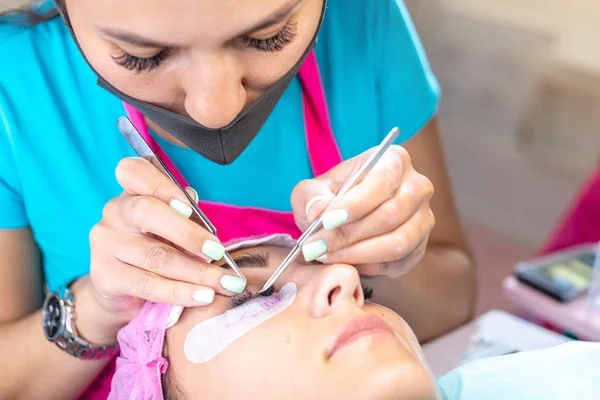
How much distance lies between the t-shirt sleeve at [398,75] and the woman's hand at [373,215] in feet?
1.14

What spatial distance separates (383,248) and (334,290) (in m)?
0.10

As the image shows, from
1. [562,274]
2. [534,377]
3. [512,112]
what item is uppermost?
[534,377]

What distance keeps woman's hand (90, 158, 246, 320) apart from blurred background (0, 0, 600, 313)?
204 cm

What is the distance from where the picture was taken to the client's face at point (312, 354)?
0.89 meters

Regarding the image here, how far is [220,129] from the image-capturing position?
3.14 ft

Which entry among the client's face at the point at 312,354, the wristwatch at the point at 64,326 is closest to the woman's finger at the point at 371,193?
the client's face at the point at 312,354

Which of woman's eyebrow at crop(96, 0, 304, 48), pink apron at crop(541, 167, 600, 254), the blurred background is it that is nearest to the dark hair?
woman's eyebrow at crop(96, 0, 304, 48)

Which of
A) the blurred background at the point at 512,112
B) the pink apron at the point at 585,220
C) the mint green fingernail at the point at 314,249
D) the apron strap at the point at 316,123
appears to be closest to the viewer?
the mint green fingernail at the point at 314,249

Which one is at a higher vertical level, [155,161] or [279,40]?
[279,40]

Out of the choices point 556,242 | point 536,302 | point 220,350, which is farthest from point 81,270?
point 556,242

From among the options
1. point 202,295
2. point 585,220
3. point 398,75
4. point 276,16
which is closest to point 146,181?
point 202,295

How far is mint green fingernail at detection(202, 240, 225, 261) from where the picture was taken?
875mm

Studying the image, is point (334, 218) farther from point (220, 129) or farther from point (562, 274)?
point (562, 274)

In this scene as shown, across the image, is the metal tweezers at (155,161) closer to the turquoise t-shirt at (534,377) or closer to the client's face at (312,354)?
the client's face at (312,354)
